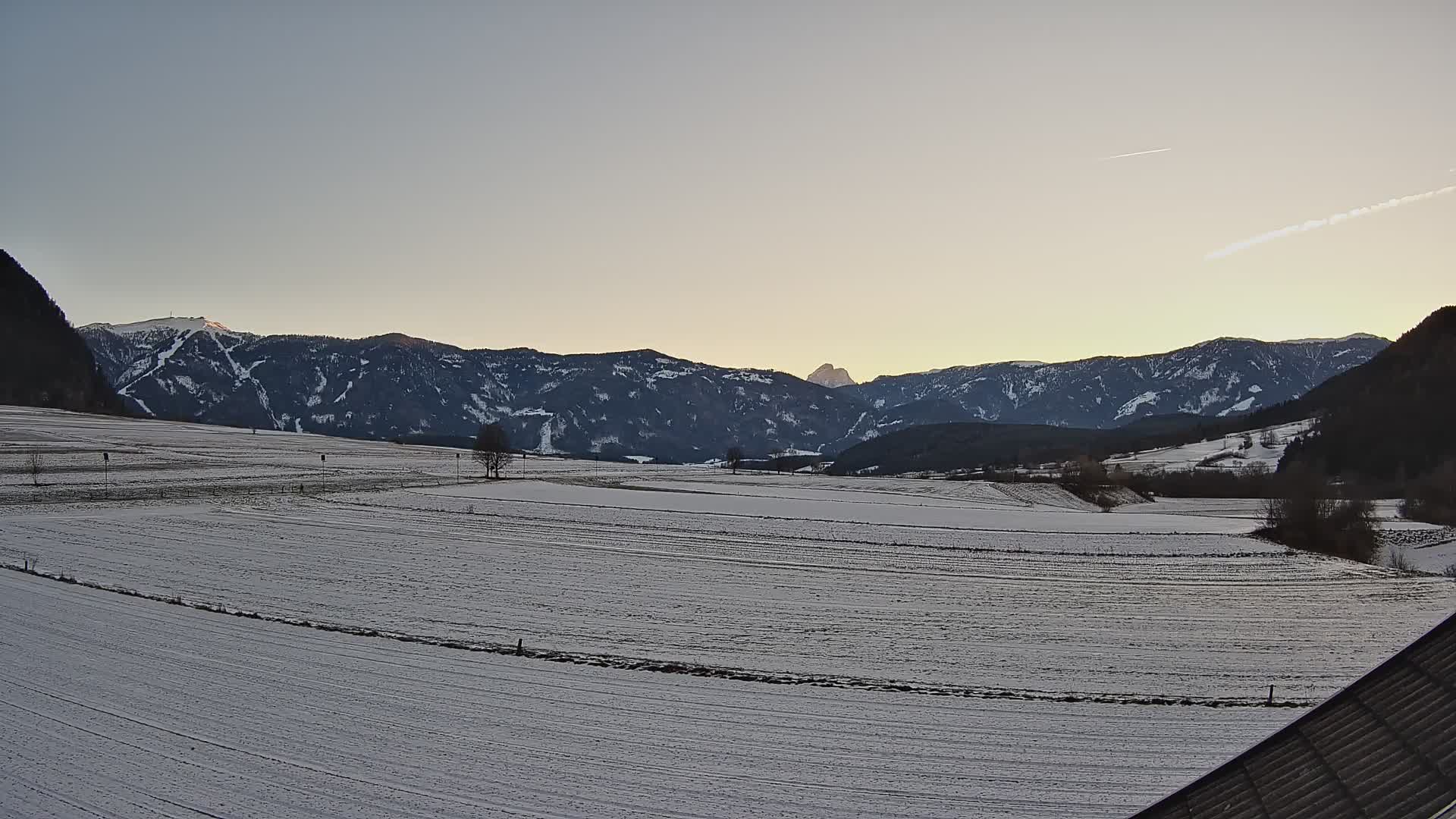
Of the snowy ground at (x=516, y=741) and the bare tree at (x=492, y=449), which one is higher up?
the bare tree at (x=492, y=449)

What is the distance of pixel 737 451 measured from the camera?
174500 millimetres

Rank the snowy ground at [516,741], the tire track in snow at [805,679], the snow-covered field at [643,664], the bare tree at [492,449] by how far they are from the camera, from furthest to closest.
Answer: the bare tree at [492,449] → the tire track in snow at [805,679] → the snow-covered field at [643,664] → the snowy ground at [516,741]

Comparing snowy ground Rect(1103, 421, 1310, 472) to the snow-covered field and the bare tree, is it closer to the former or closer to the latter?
the bare tree

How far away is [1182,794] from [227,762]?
16152 millimetres

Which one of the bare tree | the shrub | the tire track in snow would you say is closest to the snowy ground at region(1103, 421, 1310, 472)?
the shrub

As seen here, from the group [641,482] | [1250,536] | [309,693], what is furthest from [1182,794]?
[641,482]

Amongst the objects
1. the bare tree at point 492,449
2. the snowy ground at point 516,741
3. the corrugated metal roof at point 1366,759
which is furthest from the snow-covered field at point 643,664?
the bare tree at point 492,449

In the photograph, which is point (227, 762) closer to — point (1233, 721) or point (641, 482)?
point (1233, 721)

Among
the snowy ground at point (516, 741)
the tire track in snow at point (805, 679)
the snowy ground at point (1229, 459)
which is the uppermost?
the snowy ground at point (1229, 459)

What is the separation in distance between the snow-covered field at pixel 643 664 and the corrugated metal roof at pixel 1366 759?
23.6 ft

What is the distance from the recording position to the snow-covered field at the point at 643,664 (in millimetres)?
15758

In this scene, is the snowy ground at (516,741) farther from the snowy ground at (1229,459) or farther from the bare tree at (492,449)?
the snowy ground at (1229,459)

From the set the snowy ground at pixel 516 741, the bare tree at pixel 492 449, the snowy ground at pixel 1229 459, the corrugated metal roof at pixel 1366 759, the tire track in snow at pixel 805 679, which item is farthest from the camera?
the snowy ground at pixel 1229 459

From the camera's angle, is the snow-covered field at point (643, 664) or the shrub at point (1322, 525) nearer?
the snow-covered field at point (643, 664)
